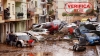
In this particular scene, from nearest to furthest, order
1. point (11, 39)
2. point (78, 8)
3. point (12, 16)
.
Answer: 1. point (11, 39)
2. point (12, 16)
3. point (78, 8)

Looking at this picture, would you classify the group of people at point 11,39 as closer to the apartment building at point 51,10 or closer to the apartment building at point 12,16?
the apartment building at point 12,16

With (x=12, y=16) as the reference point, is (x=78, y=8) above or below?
below

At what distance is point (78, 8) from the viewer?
74.8m

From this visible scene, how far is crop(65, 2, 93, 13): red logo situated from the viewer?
242 ft

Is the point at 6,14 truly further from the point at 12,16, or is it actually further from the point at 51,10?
the point at 51,10

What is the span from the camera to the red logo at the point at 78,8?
73881 mm

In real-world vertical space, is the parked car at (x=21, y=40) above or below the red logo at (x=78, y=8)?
below

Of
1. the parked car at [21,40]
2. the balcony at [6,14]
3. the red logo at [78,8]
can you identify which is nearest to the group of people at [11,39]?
the parked car at [21,40]

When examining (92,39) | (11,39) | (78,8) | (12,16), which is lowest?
(11,39)

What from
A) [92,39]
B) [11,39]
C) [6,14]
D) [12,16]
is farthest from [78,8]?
[11,39]

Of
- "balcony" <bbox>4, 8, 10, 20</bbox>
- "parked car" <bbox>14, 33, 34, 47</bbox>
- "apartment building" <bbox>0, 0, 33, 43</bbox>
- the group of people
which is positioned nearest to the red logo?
"apartment building" <bbox>0, 0, 33, 43</bbox>

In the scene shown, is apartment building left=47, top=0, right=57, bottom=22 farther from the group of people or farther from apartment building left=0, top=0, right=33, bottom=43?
the group of people

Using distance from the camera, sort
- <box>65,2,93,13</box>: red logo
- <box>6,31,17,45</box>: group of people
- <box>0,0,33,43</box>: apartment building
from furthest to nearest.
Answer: <box>65,2,93,13</box>: red logo
<box>0,0,33,43</box>: apartment building
<box>6,31,17,45</box>: group of people

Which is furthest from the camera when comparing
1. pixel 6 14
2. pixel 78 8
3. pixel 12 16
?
pixel 78 8
